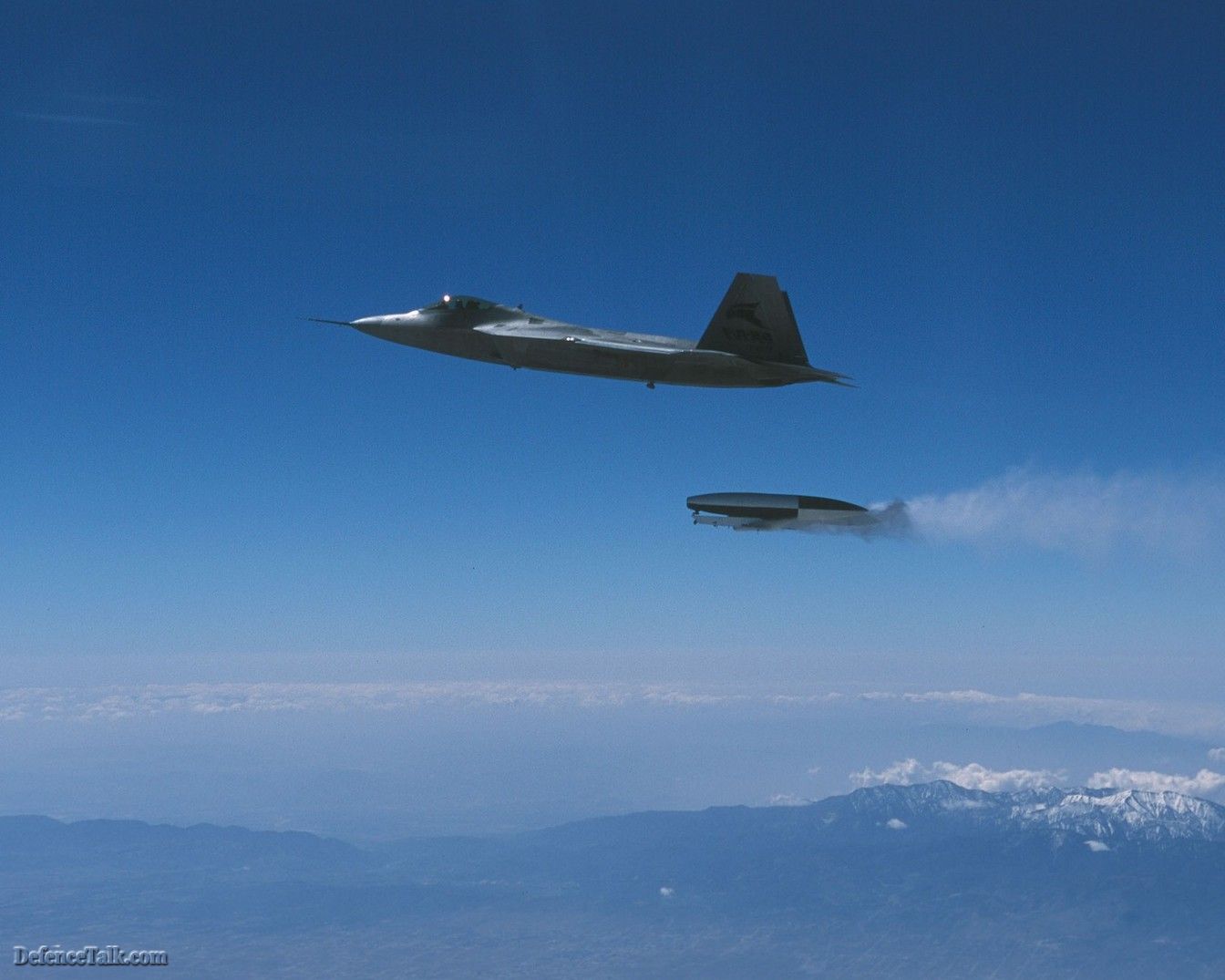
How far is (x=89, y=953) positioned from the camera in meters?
105

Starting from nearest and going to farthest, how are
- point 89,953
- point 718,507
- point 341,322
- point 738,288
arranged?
point 738,288
point 341,322
point 718,507
point 89,953

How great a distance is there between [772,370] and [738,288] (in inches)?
234

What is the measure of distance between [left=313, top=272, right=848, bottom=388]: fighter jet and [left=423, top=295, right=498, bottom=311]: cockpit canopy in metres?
0.07

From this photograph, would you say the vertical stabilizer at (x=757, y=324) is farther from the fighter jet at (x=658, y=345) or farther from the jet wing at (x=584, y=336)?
the jet wing at (x=584, y=336)

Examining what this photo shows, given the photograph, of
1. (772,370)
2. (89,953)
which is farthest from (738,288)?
(89,953)

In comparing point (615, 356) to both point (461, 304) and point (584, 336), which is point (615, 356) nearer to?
point (584, 336)

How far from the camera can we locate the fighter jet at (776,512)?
2854 inches

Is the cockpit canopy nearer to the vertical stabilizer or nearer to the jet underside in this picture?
the jet underside

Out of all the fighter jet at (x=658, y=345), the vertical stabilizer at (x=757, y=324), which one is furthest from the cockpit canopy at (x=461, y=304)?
the vertical stabilizer at (x=757, y=324)

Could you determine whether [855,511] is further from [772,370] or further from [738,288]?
[738,288]

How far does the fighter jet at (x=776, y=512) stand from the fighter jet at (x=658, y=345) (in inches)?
478

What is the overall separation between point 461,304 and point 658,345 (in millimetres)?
15969

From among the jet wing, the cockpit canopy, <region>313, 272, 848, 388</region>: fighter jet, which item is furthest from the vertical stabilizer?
the cockpit canopy

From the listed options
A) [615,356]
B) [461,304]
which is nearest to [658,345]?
[615,356]
